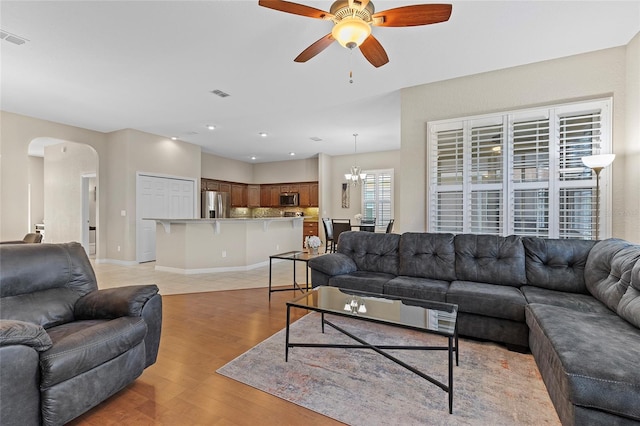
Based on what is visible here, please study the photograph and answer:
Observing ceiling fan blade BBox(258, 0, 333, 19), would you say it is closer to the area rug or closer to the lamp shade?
the area rug

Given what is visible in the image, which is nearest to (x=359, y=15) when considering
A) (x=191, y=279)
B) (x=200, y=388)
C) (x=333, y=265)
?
(x=333, y=265)

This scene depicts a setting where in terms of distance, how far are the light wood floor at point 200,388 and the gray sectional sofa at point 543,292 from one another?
42.5 inches

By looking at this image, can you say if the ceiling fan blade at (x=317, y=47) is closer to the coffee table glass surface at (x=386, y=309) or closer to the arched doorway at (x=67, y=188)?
the coffee table glass surface at (x=386, y=309)

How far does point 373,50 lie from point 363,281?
2.21 meters

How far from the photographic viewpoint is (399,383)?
6.62 feet

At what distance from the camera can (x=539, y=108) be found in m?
3.48

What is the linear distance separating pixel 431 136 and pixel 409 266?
186cm

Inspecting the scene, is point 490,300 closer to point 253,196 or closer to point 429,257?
point 429,257

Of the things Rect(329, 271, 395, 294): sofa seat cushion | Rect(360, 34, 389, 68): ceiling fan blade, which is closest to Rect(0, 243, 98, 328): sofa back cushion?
Rect(329, 271, 395, 294): sofa seat cushion

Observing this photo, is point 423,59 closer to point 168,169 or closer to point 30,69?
point 30,69

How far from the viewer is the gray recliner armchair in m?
1.36

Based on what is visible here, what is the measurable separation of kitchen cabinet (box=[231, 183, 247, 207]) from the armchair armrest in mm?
8985

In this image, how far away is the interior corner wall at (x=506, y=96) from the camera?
3.18 m

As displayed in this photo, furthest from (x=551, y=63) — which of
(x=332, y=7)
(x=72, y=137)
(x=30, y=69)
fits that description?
(x=72, y=137)
